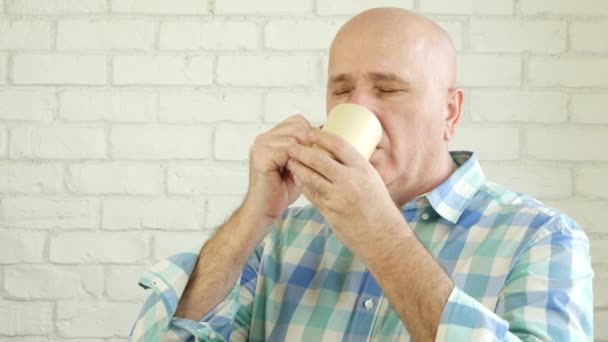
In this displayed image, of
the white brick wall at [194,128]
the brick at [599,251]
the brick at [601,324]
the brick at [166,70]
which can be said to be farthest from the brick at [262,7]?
the brick at [601,324]

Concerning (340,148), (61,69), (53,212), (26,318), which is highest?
(61,69)

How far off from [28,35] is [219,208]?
Result: 57 centimetres

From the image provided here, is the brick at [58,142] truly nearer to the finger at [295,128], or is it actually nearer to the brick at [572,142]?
the finger at [295,128]

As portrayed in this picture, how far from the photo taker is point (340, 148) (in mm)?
1104

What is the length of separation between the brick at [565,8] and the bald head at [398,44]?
1.87ft

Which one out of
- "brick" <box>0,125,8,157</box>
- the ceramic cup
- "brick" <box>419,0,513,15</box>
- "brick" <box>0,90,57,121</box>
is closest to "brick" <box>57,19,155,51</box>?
"brick" <box>0,90,57,121</box>

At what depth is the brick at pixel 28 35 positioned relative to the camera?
191 centimetres

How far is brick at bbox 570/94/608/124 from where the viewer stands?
6.18ft

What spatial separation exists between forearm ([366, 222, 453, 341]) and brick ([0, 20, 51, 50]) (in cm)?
114

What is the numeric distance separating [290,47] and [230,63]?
14 cm

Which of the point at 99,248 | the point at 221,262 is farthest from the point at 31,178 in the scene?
the point at 221,262

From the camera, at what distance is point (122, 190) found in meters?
1.89

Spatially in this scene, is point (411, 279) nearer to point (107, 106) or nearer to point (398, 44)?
point (398, 44)

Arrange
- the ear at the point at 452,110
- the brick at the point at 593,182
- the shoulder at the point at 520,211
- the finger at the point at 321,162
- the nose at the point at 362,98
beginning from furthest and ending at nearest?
1. the brick at the point at 593,182
2. the ear at the point at 452,110
3. the nose at the point at 362,98
4. the shoulder at the point at 520,211
5. the finger at the point at 321,162
